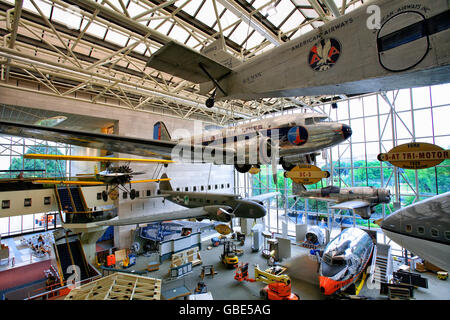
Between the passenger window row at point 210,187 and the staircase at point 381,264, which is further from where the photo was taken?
the passenger window row at point 210,187

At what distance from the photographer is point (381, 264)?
10.5 meters

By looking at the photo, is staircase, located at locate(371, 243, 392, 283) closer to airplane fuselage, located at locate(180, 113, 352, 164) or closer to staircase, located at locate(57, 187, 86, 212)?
airplane fuselage, located at locate(180, 113, 352, 164)

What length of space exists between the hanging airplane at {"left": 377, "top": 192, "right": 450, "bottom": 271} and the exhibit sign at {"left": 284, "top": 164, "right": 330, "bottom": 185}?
6.67ft

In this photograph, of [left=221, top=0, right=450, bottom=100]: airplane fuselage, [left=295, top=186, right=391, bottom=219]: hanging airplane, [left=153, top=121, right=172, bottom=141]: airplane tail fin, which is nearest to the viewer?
[left=221, top=0, right=450, bottom=100]: airplane fuselage

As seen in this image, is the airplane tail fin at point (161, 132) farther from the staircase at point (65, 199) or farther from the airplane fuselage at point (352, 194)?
the airplane fuselage at point (352, 194)

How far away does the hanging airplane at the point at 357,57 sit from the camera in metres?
1.43

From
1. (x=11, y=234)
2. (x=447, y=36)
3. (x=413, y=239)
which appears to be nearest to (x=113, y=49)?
(x=447, y=36)

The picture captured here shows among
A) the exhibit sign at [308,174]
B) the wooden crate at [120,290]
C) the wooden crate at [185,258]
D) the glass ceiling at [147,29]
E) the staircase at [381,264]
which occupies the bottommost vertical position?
the wooden crate at [185,258]

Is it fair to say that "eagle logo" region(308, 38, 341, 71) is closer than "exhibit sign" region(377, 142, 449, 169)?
Yes

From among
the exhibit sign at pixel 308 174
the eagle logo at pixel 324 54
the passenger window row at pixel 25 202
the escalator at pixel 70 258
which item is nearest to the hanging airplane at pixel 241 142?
the exhibit sign at pixel 308 174

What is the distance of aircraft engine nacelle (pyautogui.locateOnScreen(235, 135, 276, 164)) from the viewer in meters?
Result: 5.85

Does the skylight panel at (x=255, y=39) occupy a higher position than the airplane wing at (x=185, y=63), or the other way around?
the skylight panel at (x=255, y=39)

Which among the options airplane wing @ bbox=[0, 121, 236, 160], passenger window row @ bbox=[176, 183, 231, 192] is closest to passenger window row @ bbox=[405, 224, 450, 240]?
airplane wing @ bbox=[0, 121, 236, 160]
